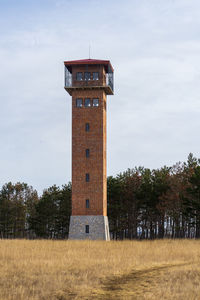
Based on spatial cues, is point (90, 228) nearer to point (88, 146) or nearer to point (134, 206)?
point (88, 146)

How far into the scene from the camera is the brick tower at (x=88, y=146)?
51531mm

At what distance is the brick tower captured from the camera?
2029 inches

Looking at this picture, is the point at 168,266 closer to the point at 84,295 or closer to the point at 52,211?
the point at 84,295

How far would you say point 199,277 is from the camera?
63.5 ft

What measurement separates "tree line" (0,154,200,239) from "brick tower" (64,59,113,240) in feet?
45.6

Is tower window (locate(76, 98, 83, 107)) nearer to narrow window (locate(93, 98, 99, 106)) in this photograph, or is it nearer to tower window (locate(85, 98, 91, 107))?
tower window (locate(85, 98, 91, 107))

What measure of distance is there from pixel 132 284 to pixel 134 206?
52.4 m

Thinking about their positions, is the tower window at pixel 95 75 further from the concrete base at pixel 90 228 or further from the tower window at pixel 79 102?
the concrete base at pixel 90 228

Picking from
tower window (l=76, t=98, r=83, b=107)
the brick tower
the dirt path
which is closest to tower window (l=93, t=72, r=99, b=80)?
the brick tower

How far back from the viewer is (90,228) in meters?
51.2

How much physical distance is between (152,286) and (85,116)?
1460 inches

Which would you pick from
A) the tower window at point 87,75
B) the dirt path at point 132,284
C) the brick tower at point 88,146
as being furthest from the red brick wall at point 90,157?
the dirt path at point 132,284

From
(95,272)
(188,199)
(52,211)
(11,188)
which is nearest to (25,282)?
(95,272)

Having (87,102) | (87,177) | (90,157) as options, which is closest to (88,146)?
(90,157)
